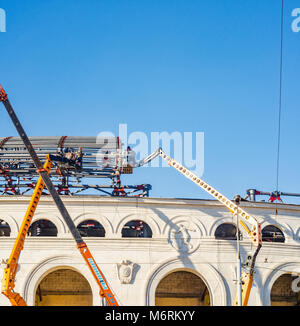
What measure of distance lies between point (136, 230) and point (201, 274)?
6.60 metres

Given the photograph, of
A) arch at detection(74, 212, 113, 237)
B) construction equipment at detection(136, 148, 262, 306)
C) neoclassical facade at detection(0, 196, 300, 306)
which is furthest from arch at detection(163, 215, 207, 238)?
arch at detection(74, 212, 113, 237)

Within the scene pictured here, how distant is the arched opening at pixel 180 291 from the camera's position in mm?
39344

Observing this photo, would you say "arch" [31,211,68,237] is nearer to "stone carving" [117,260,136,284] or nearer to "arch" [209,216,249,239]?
"stone carving" [117,260,136,284]

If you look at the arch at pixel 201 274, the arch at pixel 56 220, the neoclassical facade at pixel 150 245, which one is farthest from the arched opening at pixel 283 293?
the arch at pixel 56 220

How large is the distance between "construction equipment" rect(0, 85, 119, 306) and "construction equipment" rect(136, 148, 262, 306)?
920 cm

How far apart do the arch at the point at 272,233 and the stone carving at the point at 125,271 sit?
39.5 feet

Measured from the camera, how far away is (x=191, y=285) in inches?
1569

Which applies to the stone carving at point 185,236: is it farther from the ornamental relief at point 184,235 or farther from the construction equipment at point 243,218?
the construction equipment at point 243,218

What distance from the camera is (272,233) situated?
37.1m

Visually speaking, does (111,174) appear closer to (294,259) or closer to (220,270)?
(220,270)
